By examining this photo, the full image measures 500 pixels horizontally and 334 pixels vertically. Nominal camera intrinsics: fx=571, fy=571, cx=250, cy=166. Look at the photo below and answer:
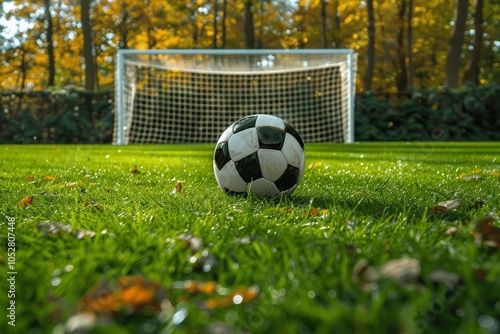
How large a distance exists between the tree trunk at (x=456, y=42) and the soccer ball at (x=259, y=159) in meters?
16.0

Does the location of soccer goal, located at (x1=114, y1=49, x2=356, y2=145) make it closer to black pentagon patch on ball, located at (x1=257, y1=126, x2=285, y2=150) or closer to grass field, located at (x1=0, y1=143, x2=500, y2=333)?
black pentagon patch on ball, located at (x1=257, y1=126, x2=285, y2=150)

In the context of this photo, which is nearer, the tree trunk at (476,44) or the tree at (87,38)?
the tree trunk at (476,44)

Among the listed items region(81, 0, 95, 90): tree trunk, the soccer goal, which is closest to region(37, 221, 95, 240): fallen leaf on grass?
the soccer goal

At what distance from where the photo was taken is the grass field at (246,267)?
135 centimetres

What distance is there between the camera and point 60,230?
2334 mm

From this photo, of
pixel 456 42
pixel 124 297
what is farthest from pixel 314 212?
pixel 456 42

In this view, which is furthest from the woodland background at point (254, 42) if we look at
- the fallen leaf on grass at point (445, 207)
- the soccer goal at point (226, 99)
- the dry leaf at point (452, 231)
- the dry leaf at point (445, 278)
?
the dry leaf at point (445, 278)

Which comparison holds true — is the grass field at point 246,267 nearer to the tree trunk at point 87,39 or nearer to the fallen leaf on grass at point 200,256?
the fallen leaf on grass at point 200,256

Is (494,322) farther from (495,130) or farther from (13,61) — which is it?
(13,61)

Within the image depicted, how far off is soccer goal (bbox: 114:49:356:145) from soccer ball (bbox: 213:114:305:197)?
38.8ft

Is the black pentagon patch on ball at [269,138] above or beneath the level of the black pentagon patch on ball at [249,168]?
above

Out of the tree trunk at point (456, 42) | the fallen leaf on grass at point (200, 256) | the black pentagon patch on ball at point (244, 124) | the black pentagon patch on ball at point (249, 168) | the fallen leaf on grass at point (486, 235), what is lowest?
the fallen leaf on grass at point (200, 256)

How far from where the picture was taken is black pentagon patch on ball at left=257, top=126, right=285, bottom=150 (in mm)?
3770

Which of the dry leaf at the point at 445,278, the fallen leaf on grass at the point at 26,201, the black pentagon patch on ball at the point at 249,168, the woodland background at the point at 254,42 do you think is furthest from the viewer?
the woodland background at the point at 254,42
